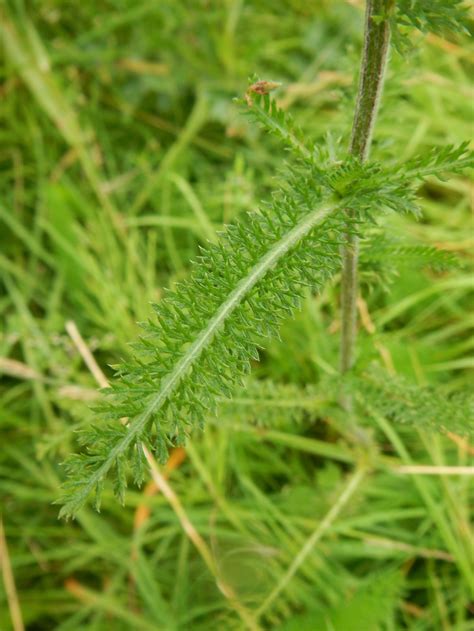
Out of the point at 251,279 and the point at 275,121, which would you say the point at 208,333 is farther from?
the point at 275,121

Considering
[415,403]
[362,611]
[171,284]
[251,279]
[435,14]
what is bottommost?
[362,611]

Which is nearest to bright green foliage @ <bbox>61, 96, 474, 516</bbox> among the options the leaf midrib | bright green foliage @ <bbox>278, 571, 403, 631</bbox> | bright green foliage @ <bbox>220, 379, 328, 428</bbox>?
the leaf midrib

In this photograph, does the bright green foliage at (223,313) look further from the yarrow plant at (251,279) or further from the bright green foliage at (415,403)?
the bright green foliage at (415,403)

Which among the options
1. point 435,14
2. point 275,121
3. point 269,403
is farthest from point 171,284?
point 435,14

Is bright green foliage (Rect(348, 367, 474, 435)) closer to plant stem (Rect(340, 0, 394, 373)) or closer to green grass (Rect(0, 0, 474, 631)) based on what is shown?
green grass (Rect(0, 0, 474, 631))

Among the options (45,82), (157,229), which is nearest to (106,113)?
(45,82)

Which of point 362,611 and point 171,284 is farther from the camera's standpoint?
point 171,284
